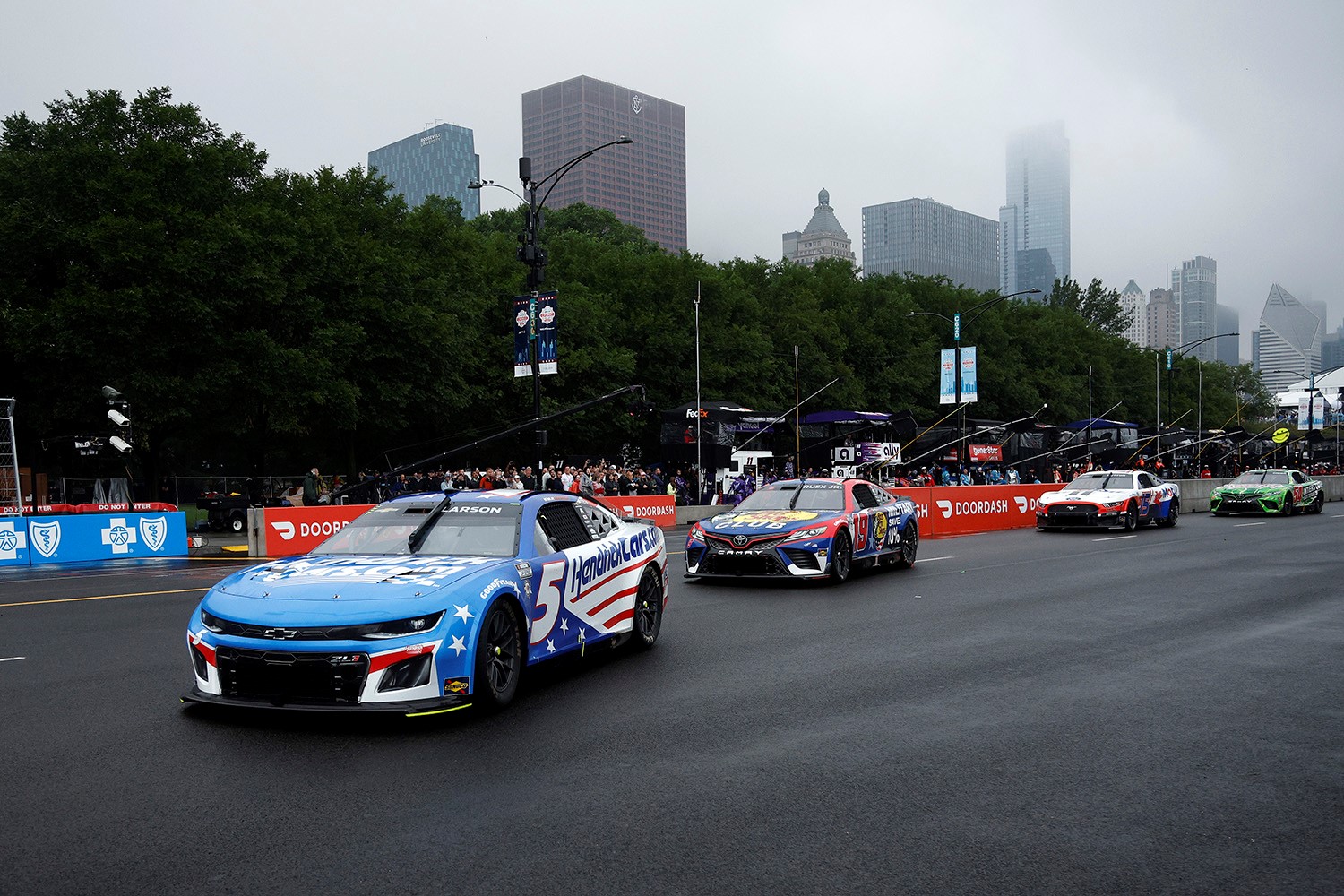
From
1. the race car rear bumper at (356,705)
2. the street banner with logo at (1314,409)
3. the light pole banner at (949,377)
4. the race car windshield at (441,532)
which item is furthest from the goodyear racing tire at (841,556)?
the street banner with logo at (1314,409)

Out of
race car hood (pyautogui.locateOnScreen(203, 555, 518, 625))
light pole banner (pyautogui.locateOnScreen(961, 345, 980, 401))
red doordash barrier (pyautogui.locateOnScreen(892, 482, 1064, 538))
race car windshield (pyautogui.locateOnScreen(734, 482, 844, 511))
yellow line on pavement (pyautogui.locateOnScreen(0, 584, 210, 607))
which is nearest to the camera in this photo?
race car hood (pyautogui.locateOnScreen(203, 555, 518, 625))

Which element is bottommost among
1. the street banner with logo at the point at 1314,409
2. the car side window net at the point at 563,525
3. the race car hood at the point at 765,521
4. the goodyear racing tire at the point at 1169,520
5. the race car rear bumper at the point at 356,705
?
the goodyear racing tire at the point at 1169,520

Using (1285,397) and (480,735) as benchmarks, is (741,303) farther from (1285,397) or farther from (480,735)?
(1285,397)

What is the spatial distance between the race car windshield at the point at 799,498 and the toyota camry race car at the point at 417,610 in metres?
6.90

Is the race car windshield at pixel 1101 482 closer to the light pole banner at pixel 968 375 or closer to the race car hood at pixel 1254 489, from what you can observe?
the race car hood at pixel 1254 489

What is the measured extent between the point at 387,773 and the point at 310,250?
107 ft

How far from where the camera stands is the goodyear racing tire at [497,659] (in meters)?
6.91

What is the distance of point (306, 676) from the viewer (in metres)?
6.35

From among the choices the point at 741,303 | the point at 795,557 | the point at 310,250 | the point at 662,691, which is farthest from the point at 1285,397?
the point at 662,691

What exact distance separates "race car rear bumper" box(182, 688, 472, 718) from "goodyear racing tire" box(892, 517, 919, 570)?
1194 centimetres

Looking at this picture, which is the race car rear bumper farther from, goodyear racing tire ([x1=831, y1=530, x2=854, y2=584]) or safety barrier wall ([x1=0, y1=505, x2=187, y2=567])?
safety barrier wall ([x1=0, y1=505, x2=187, y2=567])

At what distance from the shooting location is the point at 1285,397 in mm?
112000

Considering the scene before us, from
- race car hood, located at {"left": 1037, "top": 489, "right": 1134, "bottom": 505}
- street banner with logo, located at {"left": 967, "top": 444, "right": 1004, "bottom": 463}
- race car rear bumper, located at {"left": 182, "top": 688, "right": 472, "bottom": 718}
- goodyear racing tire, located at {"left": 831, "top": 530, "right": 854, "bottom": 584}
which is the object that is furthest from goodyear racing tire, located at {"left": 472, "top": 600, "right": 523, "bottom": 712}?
street banner with logo, located at {"left": 967, "top": 444, "right": 1004, "bottom": 463}

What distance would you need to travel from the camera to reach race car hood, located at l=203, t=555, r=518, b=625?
6543 millimetres
